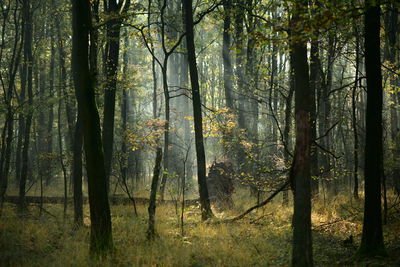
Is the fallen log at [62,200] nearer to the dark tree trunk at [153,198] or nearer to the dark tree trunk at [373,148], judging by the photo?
the dark tree trunk at [153,198]

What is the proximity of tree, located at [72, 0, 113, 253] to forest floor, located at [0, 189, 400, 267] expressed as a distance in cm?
54

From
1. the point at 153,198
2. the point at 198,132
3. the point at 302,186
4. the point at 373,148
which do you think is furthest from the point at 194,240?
the point at 373,148

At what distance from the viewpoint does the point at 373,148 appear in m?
6.60

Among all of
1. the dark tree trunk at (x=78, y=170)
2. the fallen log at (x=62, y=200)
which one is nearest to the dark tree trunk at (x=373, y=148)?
the dark tree trunk at (x=78, y=170)

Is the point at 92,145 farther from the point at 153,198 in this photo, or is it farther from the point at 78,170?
the point at 78,170

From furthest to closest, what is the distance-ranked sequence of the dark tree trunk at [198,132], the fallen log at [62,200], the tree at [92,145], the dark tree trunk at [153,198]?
the fallen log at [62,200], the dark tree trunk at [198,132], the dark tree trunk at [153,198], the tree at [92,145]

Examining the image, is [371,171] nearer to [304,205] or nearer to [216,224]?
[304,205]

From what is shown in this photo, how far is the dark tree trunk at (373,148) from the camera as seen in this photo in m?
6.60

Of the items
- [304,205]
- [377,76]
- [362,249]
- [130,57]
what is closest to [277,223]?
[362,249]

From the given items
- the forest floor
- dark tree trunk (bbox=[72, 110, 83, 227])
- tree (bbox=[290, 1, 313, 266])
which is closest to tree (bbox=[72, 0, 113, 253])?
the forest floor

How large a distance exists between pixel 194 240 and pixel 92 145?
386 cm

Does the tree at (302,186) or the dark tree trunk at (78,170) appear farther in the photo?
the dark tree trunk at (78,170)

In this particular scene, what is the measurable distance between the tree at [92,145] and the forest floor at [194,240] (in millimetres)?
539

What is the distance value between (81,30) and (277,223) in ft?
26.1
